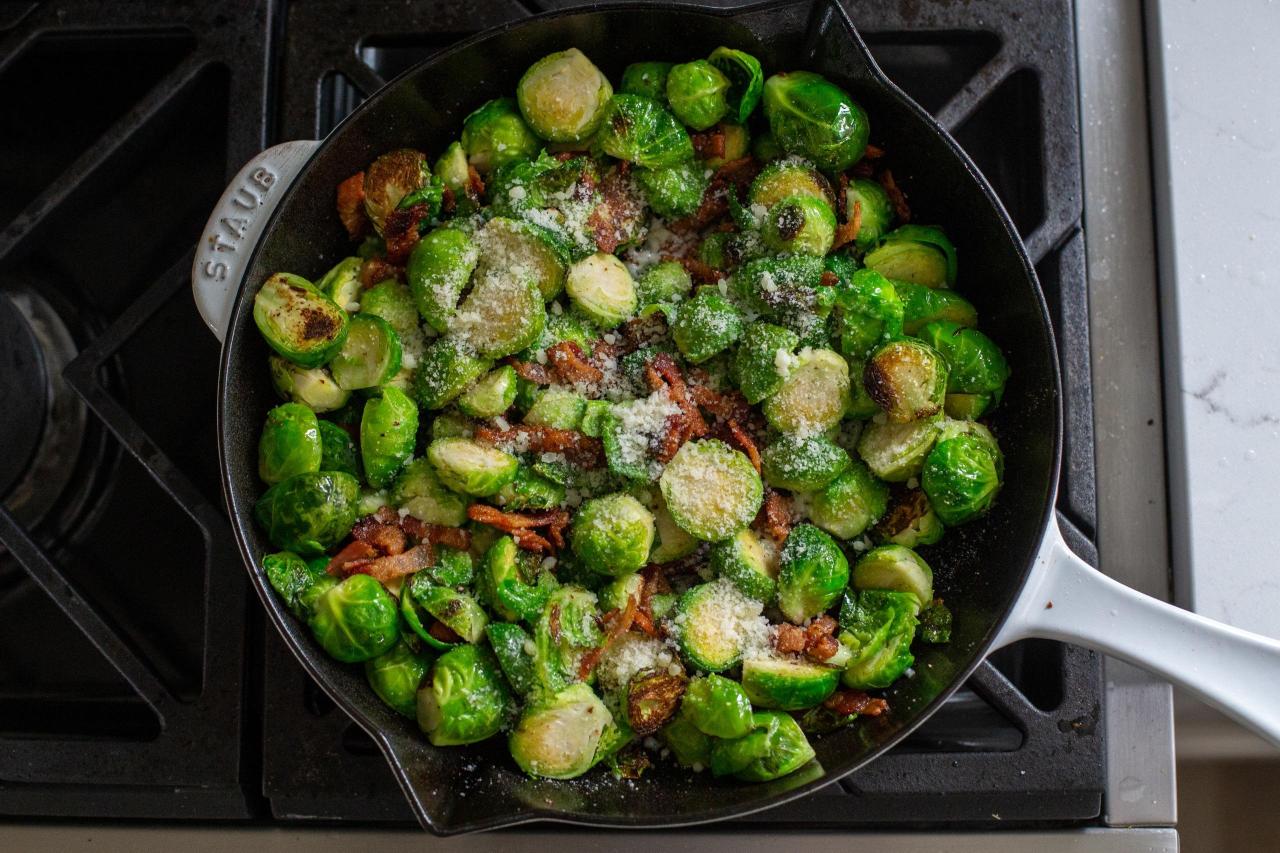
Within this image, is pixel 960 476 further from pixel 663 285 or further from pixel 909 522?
pixel 663 285

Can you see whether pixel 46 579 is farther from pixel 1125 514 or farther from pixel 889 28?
pixel 1125 514

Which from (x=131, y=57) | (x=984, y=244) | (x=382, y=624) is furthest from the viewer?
(x=131, y=57)

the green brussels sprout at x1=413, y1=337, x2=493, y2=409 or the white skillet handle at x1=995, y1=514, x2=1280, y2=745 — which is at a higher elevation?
the green brussels sprout at x1=413, y1=337, x2=493, y2=409

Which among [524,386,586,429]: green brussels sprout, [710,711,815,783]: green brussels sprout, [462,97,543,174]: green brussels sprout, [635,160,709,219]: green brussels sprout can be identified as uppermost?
[462,97,543,174]: green brussels sprout

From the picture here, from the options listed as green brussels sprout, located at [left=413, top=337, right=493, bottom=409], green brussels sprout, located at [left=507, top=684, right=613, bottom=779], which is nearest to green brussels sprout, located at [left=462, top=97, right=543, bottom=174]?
green brussels sprout, located at [left=413, top=337, right=493, bottom=409]

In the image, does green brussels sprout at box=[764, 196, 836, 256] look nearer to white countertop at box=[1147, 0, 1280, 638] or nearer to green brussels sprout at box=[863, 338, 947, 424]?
green brussels sprout at box=[863, 338, 947, 424]

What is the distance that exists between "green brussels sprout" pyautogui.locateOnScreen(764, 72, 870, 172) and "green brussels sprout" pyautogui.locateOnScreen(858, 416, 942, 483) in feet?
1.70

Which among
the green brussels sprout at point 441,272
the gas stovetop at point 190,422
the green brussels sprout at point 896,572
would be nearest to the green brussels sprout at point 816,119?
the gas stovetop at point 190,422

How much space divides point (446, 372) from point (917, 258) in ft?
2.99

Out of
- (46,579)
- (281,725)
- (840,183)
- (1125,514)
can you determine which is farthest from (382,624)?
(1125,514)

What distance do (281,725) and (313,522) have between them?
0.54 m

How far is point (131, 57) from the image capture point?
246 cm

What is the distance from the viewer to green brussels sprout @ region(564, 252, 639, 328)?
6.45 feet

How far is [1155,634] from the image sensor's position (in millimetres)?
1812
